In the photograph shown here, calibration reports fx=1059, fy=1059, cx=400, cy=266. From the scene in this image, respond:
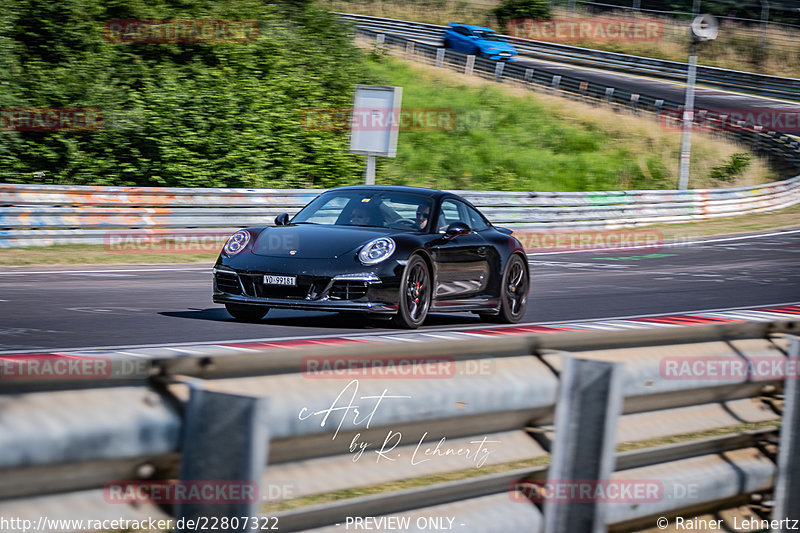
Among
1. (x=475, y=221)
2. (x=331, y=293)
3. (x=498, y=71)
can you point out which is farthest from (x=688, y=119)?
(x=331, y=293)

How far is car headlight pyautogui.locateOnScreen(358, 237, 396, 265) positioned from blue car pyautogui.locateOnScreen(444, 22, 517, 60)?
3533 cm

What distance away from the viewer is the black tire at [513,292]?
37.3 ft

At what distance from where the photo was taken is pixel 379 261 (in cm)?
966

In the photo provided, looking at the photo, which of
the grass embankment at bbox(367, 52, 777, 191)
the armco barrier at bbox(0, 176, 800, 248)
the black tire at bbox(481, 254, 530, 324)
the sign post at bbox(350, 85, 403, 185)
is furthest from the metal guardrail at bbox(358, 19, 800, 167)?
the black tire at bbox(481, 254, 530, 324)

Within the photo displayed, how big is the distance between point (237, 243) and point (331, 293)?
3.86ft

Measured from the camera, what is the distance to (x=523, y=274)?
38.8ft

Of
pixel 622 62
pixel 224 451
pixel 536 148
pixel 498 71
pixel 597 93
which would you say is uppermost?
pixel 224 451

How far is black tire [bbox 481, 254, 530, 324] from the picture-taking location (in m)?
11.4

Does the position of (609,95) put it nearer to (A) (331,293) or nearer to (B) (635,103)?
(B) (635,103)

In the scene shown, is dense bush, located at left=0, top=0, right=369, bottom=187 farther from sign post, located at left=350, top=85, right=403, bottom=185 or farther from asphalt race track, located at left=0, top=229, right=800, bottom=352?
asphalt race track, located at left=0, top=229, right=800, bottom=352

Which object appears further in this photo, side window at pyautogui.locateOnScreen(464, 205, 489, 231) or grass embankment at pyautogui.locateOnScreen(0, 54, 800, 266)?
grass embankment at pyautogui.locateOnScreen(0, 54, 800, 266)

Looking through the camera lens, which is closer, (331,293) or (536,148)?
(331,293)

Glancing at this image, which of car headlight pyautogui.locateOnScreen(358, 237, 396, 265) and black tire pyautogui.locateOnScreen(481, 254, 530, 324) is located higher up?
car headlight pyautogui.locateOnScreen(358, 237, 396, 265)

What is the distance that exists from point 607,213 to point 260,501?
77.2ft
